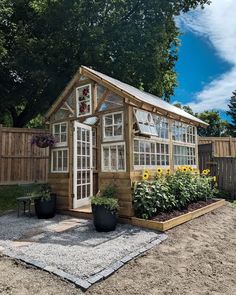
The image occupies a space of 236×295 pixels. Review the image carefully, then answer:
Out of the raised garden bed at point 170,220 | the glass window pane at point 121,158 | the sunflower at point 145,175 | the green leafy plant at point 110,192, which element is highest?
the glass window pane at point 121,158

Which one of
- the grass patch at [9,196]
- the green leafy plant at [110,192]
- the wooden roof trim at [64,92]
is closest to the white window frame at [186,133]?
the green leafy plant at [110,192]

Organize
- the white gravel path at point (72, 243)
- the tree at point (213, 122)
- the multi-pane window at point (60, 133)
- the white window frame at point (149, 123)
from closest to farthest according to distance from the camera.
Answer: the white gravel path at point (72, 243)
the white window frame at point (149, 123)
the multi-pane window at point (60, 133)
the tree at point (213, 122)

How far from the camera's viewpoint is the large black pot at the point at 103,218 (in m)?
4.71

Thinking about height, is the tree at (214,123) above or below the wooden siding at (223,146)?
above

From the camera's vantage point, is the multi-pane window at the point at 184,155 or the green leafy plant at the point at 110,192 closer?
the green leafy plant at the point at 110,192

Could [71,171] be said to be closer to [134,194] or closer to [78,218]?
[78,218]

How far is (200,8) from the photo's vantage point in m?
12.3

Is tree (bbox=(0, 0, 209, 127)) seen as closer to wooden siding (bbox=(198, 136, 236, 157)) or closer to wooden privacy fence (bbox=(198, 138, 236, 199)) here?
wooden siding (bbox=(198, 136, 236, 157))

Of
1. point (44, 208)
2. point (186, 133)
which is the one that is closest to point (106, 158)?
point (44, 208)

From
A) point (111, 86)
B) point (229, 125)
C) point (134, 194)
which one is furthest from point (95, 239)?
point (229, 125)

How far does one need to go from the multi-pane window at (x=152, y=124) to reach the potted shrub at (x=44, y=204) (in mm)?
2801

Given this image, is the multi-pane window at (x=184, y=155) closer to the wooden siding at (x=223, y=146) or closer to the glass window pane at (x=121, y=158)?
the glass window pane at (x=121, y=158)

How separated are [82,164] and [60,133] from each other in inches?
43.8

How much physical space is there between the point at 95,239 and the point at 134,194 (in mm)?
1284
